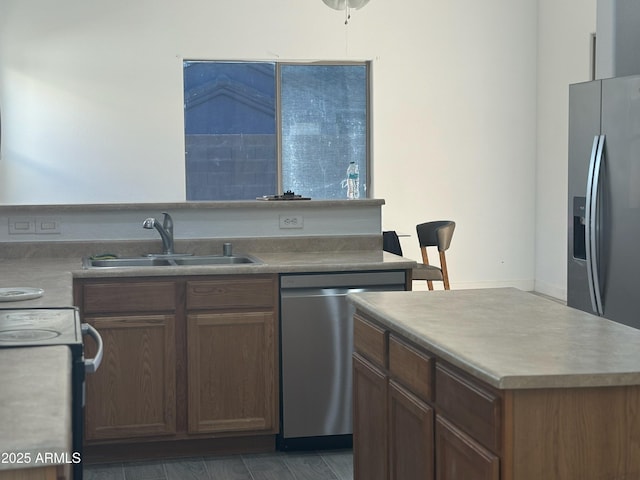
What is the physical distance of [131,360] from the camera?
3861 millimetres

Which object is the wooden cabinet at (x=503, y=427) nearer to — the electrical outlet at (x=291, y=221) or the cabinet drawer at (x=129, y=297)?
the cabinet drawer at (x=129, y=297)

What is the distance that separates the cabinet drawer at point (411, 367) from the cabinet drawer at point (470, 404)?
4cm

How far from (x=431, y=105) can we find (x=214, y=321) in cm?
534

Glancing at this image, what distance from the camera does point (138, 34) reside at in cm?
816

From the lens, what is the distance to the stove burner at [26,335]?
211 centimetres

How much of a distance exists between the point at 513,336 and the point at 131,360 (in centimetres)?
204

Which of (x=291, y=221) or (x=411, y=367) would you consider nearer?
(x=411, y=367)

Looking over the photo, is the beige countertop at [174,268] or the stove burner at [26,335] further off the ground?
the beige countertop at [174,268]

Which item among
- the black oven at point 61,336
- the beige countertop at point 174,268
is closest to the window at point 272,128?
the beige countertop at point 174,268

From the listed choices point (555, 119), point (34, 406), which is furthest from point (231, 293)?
point (555, 119)

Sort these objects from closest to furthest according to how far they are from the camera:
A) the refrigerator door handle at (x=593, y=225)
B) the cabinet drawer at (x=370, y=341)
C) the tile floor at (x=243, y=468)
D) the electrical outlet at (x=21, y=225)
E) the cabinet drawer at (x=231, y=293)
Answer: the cabinet drawer at (x=370, y=341)
the tile floor at (x=243, y=468)
the cabinet drawer at (x=231, y=293)
the refrigerator door handle at (x=593, y=225)
the electrical outlet at (x=21, y=225)

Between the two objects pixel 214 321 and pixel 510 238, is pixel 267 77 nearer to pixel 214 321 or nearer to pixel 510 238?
pixel 510 238

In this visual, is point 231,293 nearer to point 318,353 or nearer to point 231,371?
point 231,371

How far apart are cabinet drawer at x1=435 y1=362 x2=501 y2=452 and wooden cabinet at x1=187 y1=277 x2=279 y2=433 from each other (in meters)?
1.74
